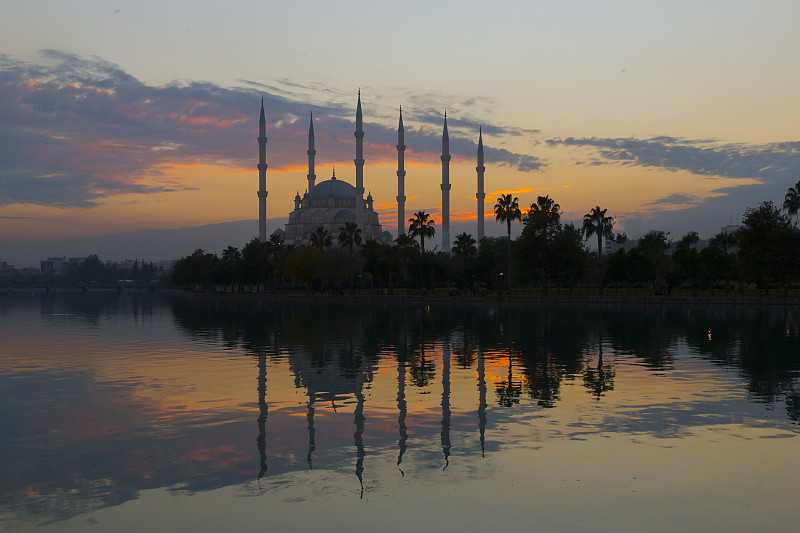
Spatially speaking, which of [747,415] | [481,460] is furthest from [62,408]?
[747,415]

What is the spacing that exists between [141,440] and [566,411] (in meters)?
10.4

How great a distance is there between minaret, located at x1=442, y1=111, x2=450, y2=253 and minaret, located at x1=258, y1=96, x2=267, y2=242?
40.3 meters

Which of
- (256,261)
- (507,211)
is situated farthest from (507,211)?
(256,261)

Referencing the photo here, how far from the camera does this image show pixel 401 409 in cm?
2030

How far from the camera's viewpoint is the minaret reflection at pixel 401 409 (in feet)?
50.5

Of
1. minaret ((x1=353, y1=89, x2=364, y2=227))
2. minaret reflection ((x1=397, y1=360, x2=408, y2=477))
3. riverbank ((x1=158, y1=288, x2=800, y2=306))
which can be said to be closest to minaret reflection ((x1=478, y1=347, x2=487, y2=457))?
minaret reflection ((x1=397, y1=360, x2=408, y2=477))

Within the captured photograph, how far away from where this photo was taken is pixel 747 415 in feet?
63.0

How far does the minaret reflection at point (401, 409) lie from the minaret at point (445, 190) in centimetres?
13523

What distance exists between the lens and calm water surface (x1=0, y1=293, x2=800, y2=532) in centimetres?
1162

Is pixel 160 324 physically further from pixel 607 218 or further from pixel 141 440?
pixel 607 218

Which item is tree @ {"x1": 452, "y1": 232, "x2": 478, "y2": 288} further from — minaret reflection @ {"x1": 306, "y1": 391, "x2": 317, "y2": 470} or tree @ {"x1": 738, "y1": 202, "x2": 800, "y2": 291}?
minaret reflection @ {"x1": 306, "y1": 391, "x2": 317, "y2": 470}

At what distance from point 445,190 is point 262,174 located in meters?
41.6

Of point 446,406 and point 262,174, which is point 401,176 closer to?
point 262,174

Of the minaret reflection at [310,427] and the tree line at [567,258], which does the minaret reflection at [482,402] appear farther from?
the tree line at [567,258]
